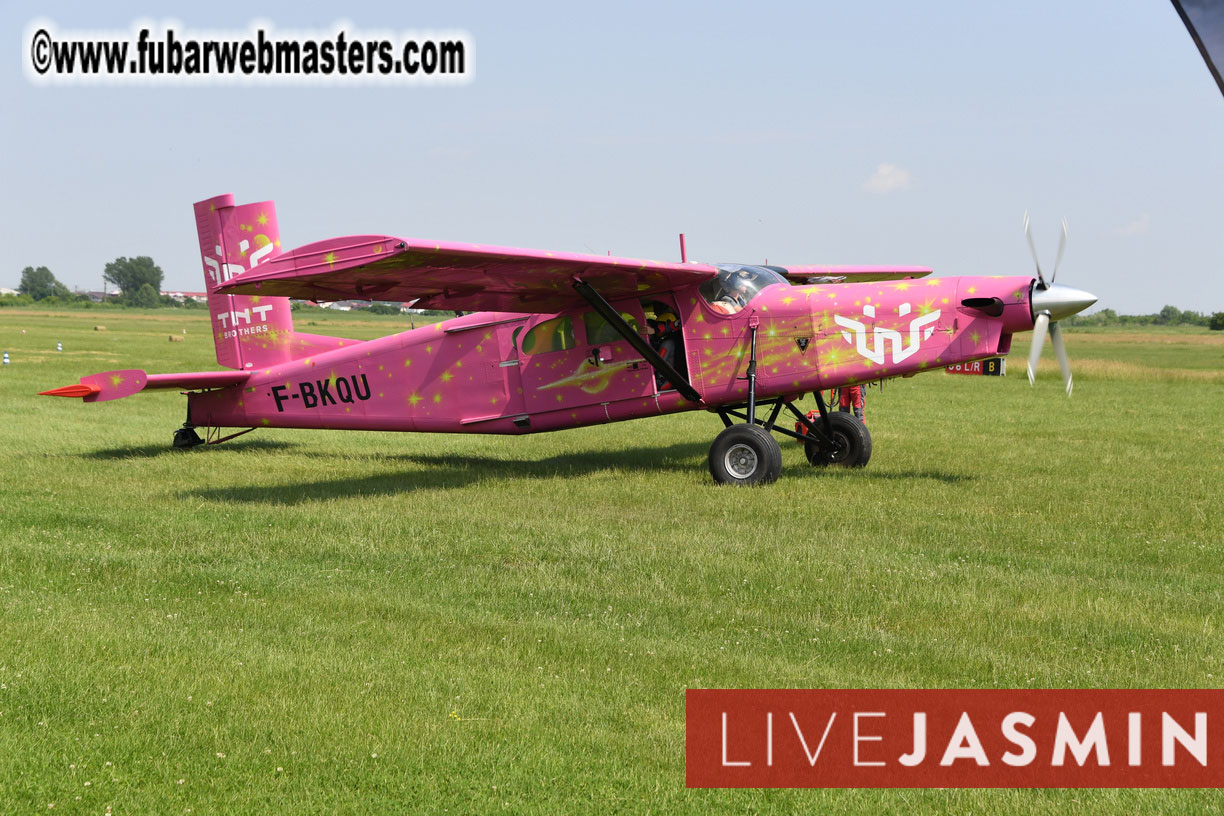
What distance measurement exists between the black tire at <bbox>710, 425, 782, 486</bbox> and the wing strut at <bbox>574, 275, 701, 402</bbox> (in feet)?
2.64

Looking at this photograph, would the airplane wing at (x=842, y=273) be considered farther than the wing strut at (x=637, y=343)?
Yes

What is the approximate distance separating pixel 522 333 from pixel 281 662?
885cm

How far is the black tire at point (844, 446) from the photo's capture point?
15.0 meters

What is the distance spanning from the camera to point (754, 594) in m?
7.94

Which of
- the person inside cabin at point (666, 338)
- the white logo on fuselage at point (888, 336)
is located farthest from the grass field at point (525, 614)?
the white logo on fuselage at point (888, 336)

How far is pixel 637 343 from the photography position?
13617 millimetres

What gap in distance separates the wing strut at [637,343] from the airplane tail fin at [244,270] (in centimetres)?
482

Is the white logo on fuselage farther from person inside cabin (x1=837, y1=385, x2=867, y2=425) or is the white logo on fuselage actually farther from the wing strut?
person inside cabin (x1=837, y1=385, x2=867, y2=425)

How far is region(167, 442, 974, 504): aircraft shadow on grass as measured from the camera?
41.0 ft

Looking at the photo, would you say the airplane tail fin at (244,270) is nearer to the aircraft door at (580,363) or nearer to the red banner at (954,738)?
the aircraft door at (580,363)

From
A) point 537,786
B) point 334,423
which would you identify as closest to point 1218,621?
point 537,786

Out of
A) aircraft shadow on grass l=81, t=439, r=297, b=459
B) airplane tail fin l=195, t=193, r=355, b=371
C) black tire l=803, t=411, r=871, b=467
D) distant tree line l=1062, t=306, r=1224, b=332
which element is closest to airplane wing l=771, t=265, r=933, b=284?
black tire l=803, t=411, r=871, b=467

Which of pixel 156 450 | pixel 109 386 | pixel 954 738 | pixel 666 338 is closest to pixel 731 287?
pixel 666 338

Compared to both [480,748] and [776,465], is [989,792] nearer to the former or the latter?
[480,748]
